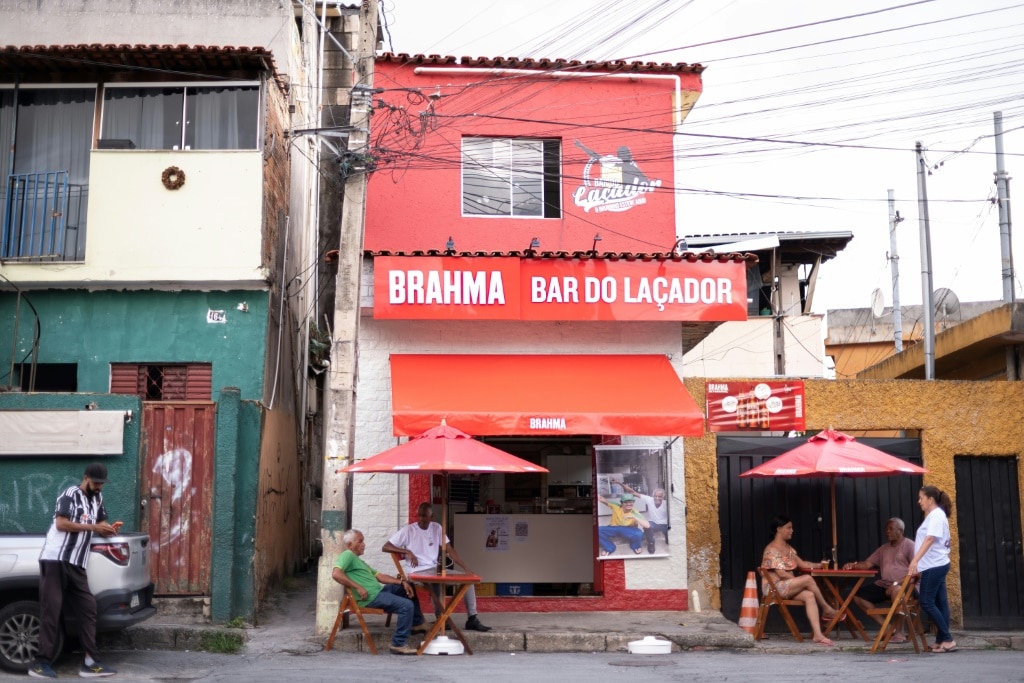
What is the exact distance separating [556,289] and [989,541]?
6134 millimetres

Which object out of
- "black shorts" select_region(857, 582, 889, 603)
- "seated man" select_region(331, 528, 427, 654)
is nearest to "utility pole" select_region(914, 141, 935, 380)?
"black shorts" select_region(857, 582, 889, 603)

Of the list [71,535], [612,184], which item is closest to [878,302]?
[612,184]

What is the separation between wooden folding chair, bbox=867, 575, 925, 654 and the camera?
10.8 metres

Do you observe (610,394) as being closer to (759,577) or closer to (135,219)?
(759,577)

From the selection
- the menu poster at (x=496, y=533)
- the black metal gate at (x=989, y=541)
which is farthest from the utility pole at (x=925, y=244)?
the menu poster at (x=496, y=533)

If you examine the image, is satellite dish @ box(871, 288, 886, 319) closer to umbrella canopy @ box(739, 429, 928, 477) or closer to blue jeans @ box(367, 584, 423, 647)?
umbrella canopy @ box(739, 429, 928, 477)

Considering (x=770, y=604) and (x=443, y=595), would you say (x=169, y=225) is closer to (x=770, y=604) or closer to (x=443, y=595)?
(x=443, y=595)

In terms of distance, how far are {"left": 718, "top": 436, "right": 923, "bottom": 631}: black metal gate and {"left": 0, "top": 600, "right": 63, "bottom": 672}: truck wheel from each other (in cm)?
742

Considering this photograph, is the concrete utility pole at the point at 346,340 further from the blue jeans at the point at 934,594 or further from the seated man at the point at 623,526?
the blue jeans at the point at 934,594

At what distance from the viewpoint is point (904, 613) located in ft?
35.6

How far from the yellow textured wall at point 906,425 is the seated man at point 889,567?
1.54 m

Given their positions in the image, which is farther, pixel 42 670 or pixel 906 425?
pixel 906 425

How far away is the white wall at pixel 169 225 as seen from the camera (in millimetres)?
12953

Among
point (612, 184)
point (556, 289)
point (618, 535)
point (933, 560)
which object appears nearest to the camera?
point (933, 560)
